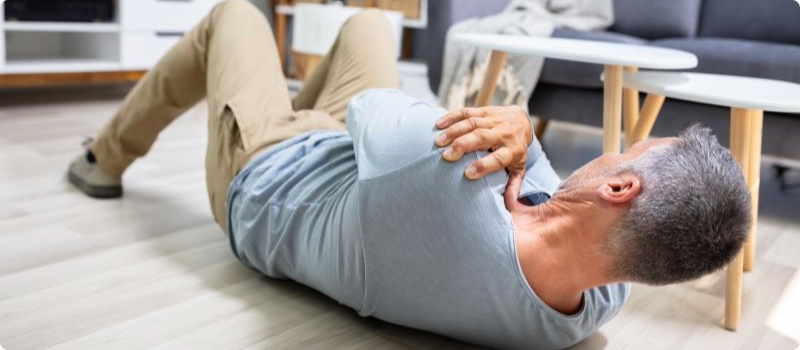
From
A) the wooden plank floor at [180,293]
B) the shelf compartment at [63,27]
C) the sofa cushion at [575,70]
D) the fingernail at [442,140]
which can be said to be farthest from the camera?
the shelf compartment at [63,27]

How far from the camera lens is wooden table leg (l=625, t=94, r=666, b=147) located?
1621 mm

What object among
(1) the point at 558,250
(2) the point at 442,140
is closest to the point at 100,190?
(2) the point at 442,140

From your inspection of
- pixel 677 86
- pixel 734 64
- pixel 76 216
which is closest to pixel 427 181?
pixel 677 86

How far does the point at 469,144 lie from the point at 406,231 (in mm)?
Answer: 152

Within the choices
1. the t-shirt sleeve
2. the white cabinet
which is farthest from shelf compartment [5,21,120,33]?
the t-shirt sleeve

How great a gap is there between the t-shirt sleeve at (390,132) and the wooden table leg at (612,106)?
2.14 ft

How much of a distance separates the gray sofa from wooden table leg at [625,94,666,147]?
62 cm

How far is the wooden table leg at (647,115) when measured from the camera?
5.32ft

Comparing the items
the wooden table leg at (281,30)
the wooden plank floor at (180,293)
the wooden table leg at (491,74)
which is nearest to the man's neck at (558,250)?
the wooden plank floor at (180,293)

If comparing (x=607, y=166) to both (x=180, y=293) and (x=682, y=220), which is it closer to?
(x=682, y=220)

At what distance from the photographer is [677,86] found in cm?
150

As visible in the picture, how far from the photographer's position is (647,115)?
A: 165cm

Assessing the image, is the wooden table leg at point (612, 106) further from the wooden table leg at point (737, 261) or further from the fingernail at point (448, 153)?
the fingernail at point (448, 153)

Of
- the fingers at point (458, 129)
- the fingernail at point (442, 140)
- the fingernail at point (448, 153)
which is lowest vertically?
the fingernail at point (448, 153)
